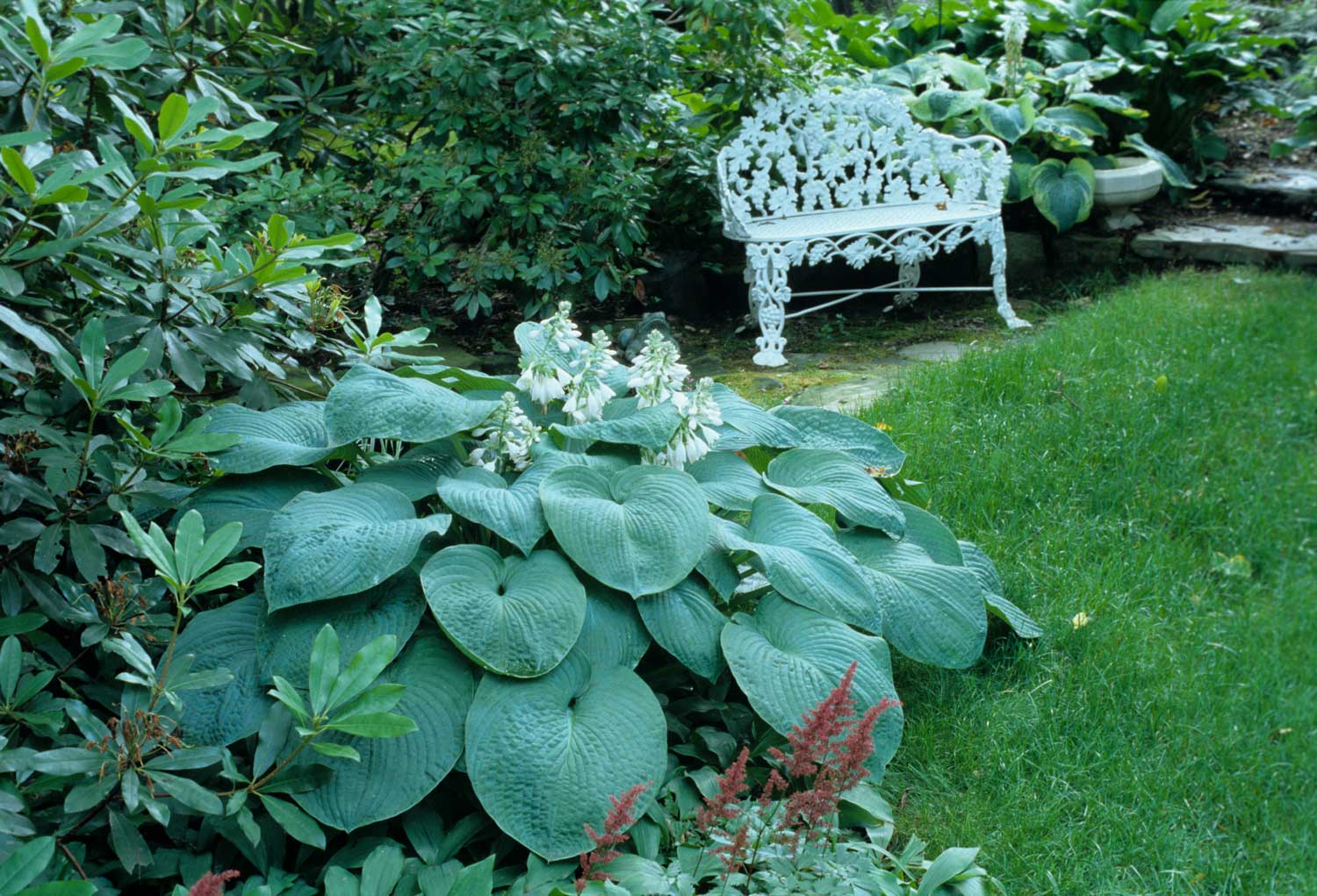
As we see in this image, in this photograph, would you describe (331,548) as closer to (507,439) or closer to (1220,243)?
(507,439)

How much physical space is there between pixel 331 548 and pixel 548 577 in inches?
15.3

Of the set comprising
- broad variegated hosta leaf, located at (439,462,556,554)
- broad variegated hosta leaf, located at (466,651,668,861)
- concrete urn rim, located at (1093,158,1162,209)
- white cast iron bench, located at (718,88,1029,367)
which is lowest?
concrete urn rim, located at (1093,158,1162,209)

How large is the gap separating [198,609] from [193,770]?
1.51 feet

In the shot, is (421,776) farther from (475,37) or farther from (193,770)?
(475,37)

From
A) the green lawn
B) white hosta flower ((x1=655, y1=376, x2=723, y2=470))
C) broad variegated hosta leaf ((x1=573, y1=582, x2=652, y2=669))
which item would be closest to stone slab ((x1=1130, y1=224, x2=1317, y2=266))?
the green lawn

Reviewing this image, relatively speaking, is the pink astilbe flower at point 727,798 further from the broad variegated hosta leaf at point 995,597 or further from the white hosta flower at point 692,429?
the broad variegated hosta leaf at point 995,597

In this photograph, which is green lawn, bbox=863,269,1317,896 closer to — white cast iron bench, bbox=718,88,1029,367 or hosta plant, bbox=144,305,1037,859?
hosta plant, bbox=144,305,1037,859

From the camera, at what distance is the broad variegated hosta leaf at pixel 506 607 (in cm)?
190

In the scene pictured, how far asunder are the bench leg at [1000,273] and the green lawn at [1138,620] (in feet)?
4.65

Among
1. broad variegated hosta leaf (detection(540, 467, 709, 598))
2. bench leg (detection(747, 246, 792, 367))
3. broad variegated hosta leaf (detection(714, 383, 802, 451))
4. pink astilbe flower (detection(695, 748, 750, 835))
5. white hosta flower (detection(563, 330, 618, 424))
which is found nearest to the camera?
pink astilbe flower (detection(695, 748, 750, 835))

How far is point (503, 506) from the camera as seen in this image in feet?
6.77

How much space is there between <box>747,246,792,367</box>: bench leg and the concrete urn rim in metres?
2.26

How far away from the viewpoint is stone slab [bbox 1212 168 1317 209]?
5.98 meters

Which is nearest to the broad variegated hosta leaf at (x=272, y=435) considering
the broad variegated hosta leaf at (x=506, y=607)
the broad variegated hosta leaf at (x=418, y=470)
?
the broad variegated hosta leaf at (x=418, y=470)
